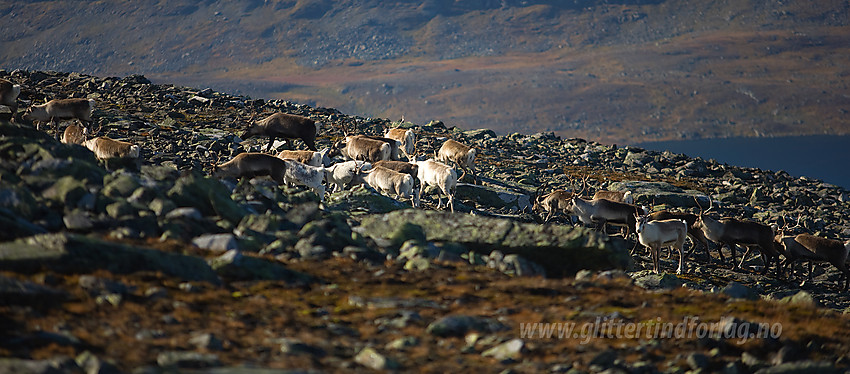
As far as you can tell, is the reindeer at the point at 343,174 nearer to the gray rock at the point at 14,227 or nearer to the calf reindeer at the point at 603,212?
the calf reindeer at the point at 603,212

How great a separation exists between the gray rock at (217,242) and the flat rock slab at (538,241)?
3199mm

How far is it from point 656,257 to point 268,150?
14960 millimetres

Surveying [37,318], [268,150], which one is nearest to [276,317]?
[37,318]

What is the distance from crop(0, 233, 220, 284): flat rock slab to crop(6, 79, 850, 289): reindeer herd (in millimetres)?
8966

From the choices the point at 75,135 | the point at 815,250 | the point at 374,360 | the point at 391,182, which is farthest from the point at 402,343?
the point at 815,250

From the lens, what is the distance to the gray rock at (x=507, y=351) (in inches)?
391

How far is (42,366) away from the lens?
769 centimetres

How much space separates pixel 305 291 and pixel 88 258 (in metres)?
3.33

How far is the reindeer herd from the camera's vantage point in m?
20.7

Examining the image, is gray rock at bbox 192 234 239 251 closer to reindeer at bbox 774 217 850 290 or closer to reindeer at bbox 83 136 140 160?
reindeer at bbox 83 136 140 160

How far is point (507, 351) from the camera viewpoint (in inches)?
395

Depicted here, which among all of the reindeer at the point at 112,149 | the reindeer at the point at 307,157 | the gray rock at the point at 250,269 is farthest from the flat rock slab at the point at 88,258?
the reindeer at the point at 307,157

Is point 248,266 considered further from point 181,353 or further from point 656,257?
point 656,257

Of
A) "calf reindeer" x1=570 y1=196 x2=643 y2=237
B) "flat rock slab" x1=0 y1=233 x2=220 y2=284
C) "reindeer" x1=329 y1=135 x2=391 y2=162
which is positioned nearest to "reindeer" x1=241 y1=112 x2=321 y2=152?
"reindeer" x1=329 y1=135 x2=391 y2=162
